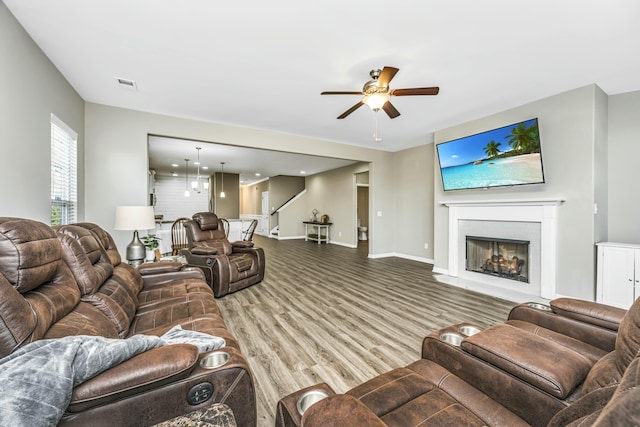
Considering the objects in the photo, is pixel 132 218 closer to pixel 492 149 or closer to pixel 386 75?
pixel 386 75

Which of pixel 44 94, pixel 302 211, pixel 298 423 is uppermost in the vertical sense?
pixel 44 94

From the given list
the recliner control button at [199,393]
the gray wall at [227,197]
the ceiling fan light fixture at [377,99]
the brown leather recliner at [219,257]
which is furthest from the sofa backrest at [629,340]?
the gray wall at [227,197]

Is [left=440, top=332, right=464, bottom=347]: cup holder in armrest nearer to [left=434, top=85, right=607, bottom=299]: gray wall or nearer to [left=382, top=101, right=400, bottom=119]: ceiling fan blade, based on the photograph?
[left=382, top=101, right=400, bottom=119]: ceiling fan blade

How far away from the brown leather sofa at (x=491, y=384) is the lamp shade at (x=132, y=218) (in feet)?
10.3

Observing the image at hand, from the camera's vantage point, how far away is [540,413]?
96 cm

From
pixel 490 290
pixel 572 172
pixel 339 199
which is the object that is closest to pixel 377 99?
pixel 572 172

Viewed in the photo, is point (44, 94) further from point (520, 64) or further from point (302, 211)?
point (302, 211)

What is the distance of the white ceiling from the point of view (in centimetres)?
197

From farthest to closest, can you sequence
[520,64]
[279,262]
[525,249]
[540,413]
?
[279,262] → [525,249] → [520,64] → [540,413]

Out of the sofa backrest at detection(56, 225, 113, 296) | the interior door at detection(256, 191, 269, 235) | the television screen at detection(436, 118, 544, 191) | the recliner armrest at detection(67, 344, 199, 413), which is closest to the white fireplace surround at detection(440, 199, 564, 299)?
the television screen at detection(436, 118, 544, 191)

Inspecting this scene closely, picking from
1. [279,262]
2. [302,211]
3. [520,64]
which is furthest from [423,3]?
[302,211]

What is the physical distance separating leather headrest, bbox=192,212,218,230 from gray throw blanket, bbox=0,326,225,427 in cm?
357

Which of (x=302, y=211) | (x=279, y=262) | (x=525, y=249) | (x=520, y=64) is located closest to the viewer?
(x=520, y=64)

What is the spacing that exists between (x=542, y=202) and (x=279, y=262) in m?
4.77
